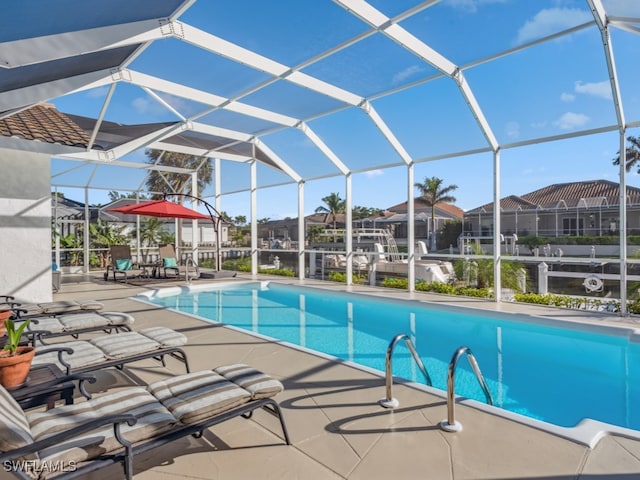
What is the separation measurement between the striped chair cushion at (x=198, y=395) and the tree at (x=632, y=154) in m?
7.62

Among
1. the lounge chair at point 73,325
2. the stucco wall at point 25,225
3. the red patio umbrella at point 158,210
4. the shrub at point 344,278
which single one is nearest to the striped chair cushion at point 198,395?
the lounge chair at point 73,325

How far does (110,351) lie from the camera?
3836 millimetres

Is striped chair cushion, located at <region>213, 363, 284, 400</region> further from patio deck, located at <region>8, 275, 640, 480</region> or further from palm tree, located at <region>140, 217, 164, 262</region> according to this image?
palm tree, located at <region>140, 217, 164, 262</region>

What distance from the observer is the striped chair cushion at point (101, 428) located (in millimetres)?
2100

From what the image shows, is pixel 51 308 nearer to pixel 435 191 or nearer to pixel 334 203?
pixel 435 191

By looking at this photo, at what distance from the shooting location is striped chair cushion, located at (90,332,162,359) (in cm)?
383

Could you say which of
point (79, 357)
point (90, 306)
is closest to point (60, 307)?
point (90, 306)

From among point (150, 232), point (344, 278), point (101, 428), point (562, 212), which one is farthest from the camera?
point (150, 232)

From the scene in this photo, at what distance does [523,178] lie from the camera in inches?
416

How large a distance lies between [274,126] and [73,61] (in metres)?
7.48

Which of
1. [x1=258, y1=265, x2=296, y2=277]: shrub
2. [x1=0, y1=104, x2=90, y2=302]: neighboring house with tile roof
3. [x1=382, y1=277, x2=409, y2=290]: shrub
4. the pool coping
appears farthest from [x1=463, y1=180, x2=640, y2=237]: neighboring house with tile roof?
[x1=0, y1=104, x2=90, y2=302]: neighboring house with tile roof

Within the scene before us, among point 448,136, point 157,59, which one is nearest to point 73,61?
point 157,59

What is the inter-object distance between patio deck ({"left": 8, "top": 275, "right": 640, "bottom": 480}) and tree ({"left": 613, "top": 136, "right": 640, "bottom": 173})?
20.4ft

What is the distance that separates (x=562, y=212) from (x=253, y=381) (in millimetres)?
8730
